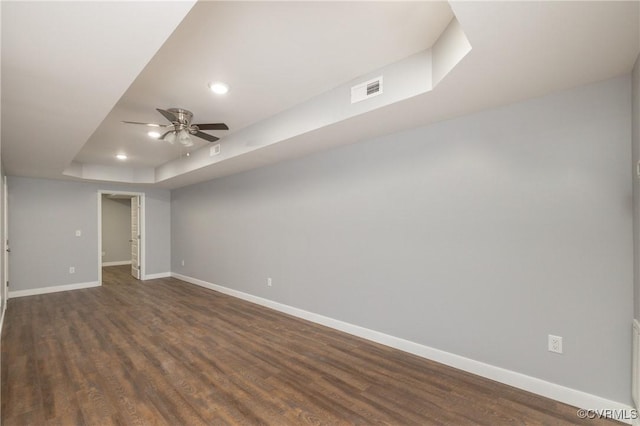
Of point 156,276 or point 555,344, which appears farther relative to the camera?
point 156,276

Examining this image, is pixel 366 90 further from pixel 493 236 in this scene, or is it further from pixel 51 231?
pixel 51 231

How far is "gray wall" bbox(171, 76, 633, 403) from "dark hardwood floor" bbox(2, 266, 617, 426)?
367 millimetres

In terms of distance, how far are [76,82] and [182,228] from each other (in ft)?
18.2

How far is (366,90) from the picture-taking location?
8.30ft

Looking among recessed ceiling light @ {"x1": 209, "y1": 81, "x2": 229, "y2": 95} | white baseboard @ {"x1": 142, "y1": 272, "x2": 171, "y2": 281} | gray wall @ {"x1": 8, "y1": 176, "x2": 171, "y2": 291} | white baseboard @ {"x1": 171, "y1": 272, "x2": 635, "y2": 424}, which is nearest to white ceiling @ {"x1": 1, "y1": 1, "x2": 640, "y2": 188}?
recessed ceiling light @ {"x1": 209, "y1": 81, "x2": 229, "y2": 95}

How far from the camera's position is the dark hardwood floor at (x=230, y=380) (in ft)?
6.87

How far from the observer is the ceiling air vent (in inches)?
96.5

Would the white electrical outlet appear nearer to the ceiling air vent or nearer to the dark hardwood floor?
the dark hardwood floor

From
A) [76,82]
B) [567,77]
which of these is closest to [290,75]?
[76,82]

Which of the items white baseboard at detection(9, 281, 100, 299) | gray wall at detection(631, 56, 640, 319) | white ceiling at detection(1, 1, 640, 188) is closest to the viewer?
white ceiling at detection(1, 1, 640, 188)

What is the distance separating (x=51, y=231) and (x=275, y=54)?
21.8 ft

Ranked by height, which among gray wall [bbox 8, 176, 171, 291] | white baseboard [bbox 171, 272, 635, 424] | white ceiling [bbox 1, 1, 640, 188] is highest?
white ceiling [bbox 1, 1, 640, 188]

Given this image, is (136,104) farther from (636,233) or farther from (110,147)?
(636,233)

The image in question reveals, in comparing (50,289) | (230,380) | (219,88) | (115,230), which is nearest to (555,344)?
(230,380)
